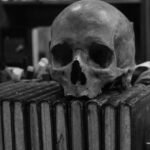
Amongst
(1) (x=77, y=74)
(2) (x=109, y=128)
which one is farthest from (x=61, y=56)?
(2) (x=109, y=128)

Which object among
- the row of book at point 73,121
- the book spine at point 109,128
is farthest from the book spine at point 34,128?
the book spine at point 109,128

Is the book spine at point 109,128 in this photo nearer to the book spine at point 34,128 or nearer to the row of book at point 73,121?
the row of book at point 73,121

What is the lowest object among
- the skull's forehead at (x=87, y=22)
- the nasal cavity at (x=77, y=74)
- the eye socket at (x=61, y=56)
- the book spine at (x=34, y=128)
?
the book spine at (x=34, y=128)

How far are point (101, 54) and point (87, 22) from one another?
0.06 metres

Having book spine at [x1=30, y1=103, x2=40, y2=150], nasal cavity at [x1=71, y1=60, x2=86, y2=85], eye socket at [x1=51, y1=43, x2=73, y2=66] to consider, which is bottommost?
book spine at [x1=30, y1=103, x2=40, y2=150]

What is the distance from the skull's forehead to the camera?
0.58 meters

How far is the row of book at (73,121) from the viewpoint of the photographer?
531 mm

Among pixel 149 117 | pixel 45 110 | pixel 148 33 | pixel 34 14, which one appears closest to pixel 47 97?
pixel 45 110

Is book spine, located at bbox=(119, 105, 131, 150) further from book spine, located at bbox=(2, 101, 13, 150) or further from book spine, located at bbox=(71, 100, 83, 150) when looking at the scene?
book spine, located at bbox=(2, 101, 13, 150)

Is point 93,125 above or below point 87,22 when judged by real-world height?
below

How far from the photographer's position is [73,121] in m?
0.56

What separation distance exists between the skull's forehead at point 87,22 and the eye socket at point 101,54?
0.02 m

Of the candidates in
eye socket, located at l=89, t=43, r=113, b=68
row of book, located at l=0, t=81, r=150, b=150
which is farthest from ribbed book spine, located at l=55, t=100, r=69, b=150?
eye socket, located at l=89, t=43, r=113, b=68

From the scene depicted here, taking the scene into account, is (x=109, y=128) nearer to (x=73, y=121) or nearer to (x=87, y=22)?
(x=73, y=121)
